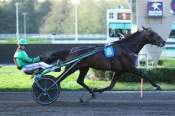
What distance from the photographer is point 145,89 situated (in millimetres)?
17766

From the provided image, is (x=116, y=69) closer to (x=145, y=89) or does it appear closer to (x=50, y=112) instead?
(x=50, y=112)

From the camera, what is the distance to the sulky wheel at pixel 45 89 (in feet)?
42.3

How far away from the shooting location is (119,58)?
1323 centimetres

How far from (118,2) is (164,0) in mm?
72122

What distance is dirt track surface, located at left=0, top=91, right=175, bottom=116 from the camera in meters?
11.3

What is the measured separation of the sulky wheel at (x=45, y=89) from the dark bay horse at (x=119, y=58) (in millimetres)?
290

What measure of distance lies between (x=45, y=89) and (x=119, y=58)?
6.69ft

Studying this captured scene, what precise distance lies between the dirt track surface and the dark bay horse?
584 mm

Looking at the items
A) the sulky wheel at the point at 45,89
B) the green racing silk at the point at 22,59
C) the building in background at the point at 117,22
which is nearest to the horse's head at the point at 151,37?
the sulky wheel at the point at 45,89

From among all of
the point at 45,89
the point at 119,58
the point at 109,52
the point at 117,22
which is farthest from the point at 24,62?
the point at 117,22

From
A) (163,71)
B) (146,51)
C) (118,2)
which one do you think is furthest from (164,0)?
(118,2)

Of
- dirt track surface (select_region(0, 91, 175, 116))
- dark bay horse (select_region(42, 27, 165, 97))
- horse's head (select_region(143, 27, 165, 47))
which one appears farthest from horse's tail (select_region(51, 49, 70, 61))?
horse's head (select_region(143, 27, 165, 47))

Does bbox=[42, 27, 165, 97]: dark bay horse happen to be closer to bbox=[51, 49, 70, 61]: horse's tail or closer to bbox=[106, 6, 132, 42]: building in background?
bbox=[51, 49, 70, 61]: horse's tail

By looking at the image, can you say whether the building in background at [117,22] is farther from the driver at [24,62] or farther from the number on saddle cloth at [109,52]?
the driver at [24,62]
